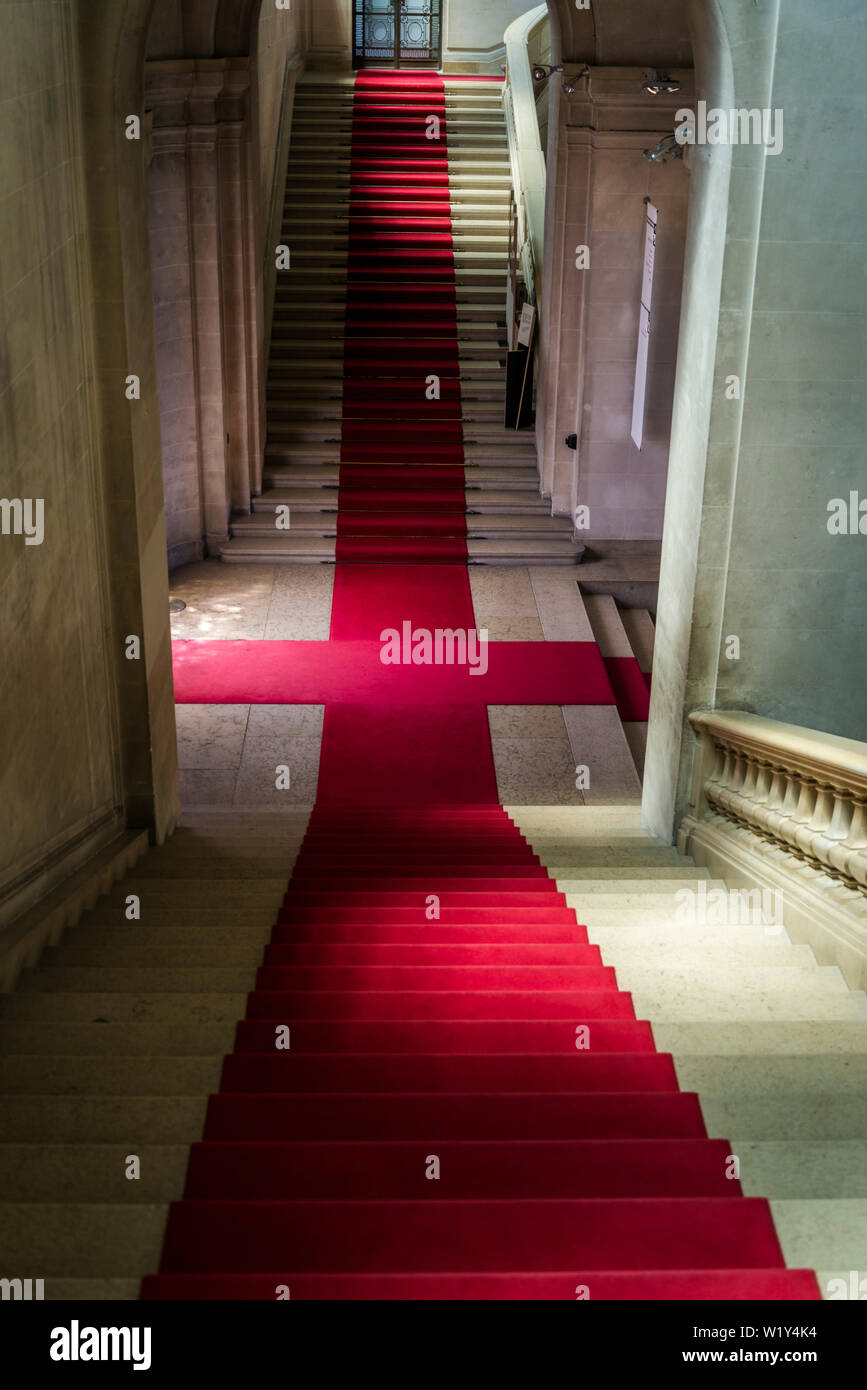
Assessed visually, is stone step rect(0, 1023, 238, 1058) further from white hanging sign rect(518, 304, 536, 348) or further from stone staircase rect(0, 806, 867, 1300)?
white hanging sign rect(518, 304, 536, 348)

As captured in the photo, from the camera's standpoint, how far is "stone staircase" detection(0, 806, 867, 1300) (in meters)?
3.05

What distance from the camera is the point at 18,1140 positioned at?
137 inches

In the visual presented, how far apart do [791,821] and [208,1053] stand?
2415mm

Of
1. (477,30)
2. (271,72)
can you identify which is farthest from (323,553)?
(477,30)

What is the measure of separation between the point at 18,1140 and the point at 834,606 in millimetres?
4200

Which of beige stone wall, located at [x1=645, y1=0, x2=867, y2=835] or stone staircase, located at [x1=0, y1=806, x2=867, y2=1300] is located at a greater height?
beige stone wall, located at [x1=645, y1=0, x2=867, y2=835]

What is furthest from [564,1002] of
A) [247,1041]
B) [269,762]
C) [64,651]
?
[269,762]

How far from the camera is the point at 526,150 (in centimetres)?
1473

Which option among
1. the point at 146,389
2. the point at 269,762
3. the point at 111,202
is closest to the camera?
the point at 111,202

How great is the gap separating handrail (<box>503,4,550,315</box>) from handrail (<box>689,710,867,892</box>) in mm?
8359

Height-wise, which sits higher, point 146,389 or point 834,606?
point 146,389

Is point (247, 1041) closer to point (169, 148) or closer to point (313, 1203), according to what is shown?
point (313, 1203)

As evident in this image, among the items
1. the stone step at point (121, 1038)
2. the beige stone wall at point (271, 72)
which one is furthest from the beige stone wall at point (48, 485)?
the beige stone wall at point (271, 72)

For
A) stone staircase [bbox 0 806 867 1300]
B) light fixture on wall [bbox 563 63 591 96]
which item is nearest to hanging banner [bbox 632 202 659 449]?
light fixture on wall [bbox 563 63 591 96]
